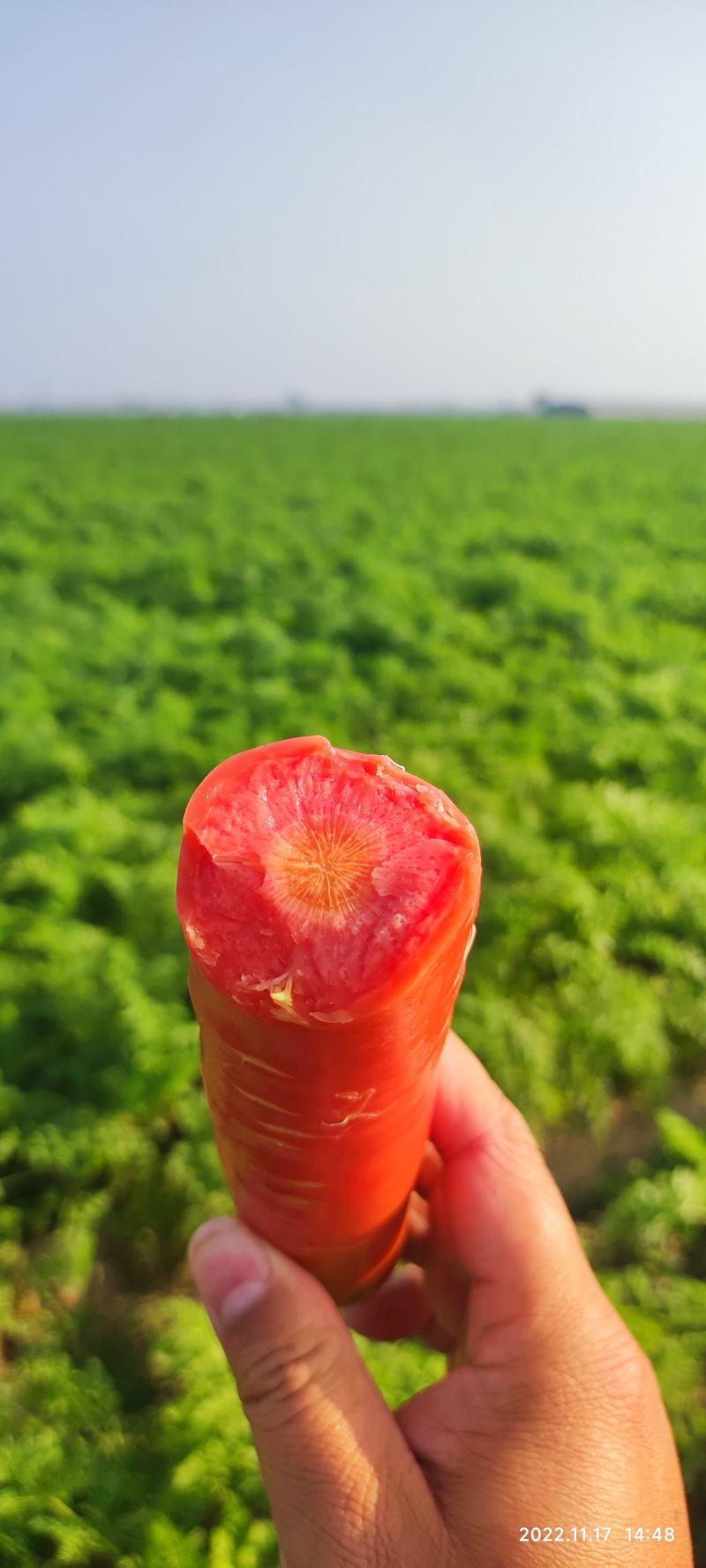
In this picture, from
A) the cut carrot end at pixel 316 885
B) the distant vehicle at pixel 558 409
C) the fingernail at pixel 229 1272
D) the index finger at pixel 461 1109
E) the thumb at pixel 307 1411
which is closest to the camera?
the cut carrot end at pixel 316 885

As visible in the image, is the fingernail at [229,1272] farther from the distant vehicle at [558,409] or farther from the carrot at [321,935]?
the distant vehicle at [558,409]

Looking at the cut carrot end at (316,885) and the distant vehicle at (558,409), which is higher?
the distant vehicle at (558,409)

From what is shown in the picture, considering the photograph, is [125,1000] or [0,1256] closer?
[0,1256]

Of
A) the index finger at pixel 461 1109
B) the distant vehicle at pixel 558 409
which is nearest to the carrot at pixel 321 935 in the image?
the index finger at pixel 461 1109

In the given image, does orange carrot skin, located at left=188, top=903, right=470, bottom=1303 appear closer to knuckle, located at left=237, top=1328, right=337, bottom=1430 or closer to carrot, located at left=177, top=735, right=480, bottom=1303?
carrot, located at left=177, top=735, right=480, bottom=1303

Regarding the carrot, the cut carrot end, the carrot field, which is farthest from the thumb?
the carrot field

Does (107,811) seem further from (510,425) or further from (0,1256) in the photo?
(510,425)

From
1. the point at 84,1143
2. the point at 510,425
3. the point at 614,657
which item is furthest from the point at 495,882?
the point at 510,425
